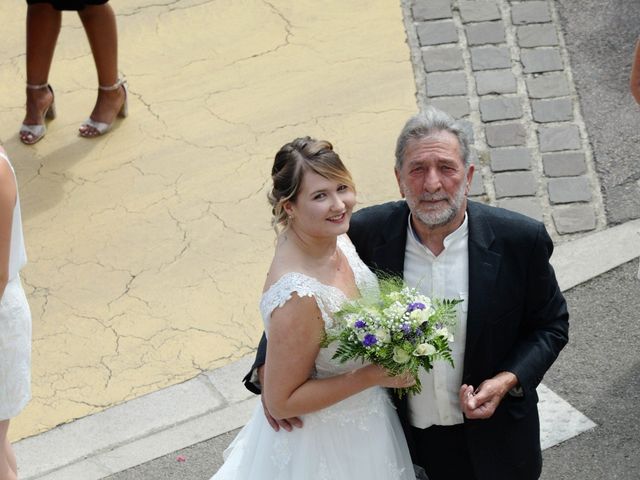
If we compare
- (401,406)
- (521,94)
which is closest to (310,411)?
(401,406)

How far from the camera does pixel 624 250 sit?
6.60 meters

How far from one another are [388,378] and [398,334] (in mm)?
185

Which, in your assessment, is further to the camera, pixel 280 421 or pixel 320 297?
pixel 280 421

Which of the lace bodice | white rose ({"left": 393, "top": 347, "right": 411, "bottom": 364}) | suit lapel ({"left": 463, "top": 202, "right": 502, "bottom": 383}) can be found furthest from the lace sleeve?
suit lapel ({"left": 463, "top": 202, "right": 502, "bottom": 383})

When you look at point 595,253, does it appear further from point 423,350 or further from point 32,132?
point 32,132

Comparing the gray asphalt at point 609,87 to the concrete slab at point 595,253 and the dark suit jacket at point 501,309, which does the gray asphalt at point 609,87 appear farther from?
the dark suit jacket at point 501,309

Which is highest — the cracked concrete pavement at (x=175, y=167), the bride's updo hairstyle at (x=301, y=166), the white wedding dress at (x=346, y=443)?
the bride's updo hairstyle at (x=301, y=166)

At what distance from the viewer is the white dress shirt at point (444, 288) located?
4.11 metres

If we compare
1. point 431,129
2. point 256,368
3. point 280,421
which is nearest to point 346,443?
point 280,421

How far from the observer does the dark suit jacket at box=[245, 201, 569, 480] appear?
4.09 metres

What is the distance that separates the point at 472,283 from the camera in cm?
408

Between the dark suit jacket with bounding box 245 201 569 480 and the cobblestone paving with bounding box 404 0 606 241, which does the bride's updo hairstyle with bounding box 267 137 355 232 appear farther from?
the cobblestone paving with bounding box 404 0 606 241

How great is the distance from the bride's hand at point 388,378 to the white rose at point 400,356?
87 mm

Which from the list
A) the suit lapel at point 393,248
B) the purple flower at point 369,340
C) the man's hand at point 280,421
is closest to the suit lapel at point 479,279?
the suit lapel at point 393,248
